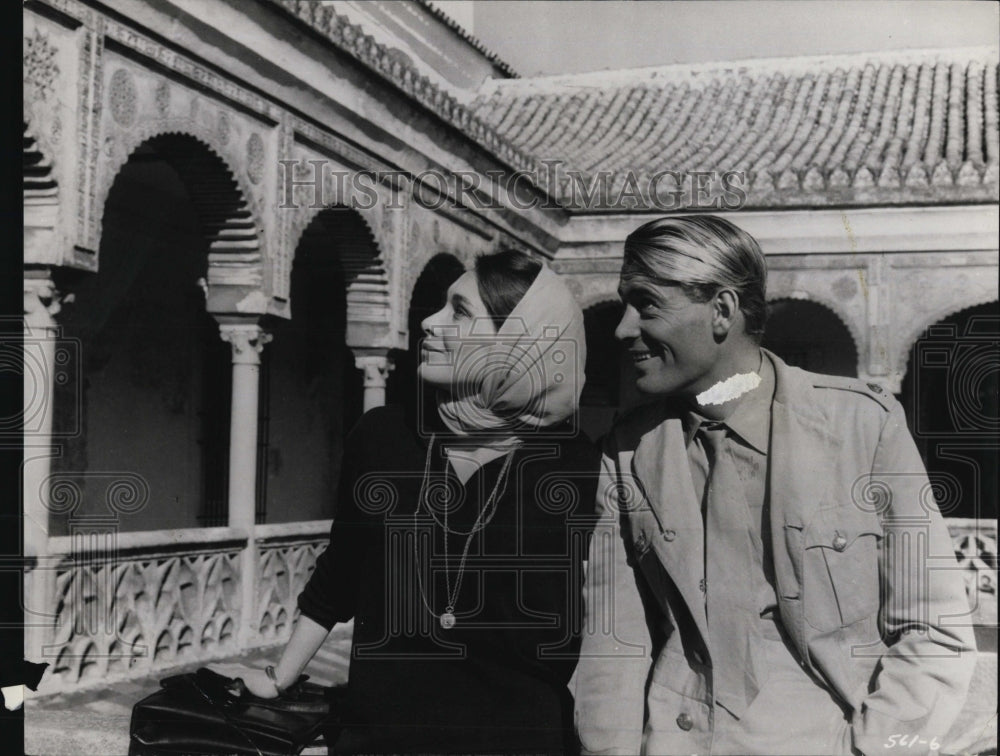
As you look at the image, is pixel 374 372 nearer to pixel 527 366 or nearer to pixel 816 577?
pixel 527 366

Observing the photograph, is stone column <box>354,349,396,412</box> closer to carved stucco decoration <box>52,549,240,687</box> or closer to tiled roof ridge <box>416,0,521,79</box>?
carved stucco decoration <box>52,549,240,687</box>

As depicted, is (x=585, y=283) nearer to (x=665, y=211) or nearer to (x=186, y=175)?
(x=665, y=211)

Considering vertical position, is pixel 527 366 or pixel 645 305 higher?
pixel 645 305

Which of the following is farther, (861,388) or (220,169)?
(220,169)

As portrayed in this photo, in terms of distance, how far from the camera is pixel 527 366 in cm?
240

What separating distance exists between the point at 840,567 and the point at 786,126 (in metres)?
9.34

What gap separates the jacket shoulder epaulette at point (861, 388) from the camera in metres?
2.39

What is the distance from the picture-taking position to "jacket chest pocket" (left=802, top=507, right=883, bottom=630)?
233 cm

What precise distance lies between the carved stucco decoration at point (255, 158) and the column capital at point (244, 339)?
90 centimetres

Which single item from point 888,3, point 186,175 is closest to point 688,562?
point 888,3

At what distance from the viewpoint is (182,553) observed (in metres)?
6.75

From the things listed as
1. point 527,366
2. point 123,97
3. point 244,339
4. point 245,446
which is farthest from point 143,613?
point 527,366

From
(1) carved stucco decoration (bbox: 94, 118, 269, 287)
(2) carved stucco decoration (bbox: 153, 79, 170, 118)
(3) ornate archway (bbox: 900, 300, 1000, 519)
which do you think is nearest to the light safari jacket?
(1) carved stucco decoration (bbox: 94, 118, 269, 287)

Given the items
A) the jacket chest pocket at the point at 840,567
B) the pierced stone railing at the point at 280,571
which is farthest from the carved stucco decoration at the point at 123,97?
the jacket chest pocket at the point at 840,567
